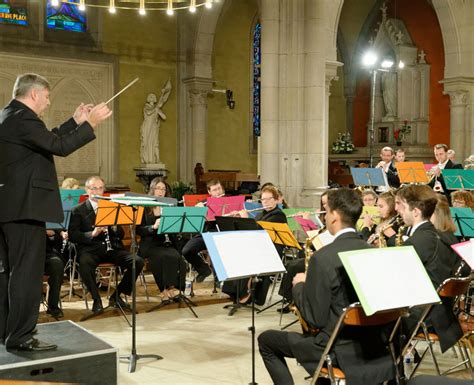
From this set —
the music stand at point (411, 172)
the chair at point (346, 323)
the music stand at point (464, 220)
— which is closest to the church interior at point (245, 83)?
the music stand at point (411, 172)

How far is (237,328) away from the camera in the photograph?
670cm

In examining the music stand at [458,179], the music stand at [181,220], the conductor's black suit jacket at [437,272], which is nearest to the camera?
the conductor's black suit jacket at [437,272]

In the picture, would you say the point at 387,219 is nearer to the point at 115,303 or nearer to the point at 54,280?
the point at 115,303

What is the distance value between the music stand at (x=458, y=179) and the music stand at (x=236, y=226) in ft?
10.9

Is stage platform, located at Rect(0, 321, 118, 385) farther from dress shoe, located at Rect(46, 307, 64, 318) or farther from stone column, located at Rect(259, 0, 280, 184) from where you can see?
stone column, located at Rect(259, 0, 280, 184)

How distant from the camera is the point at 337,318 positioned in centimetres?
355

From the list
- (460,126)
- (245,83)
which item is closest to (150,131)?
(245,83)

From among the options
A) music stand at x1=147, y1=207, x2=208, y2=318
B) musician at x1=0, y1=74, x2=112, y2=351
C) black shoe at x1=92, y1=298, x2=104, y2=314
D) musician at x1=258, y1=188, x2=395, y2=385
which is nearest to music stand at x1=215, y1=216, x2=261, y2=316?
music stand at x1=147, y1=207, x2=208, y2=318

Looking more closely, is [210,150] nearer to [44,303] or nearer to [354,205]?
[44,303]

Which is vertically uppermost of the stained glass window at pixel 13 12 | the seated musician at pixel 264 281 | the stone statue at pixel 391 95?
the stained glass window at pixel 13 12

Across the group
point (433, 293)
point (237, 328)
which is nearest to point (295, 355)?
point (433, 293)

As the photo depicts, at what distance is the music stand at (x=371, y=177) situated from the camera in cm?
991

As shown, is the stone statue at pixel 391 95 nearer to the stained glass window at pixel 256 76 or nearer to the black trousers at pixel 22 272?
the stained glass window at pixel 256 76

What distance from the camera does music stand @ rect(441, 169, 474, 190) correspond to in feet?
30.0
